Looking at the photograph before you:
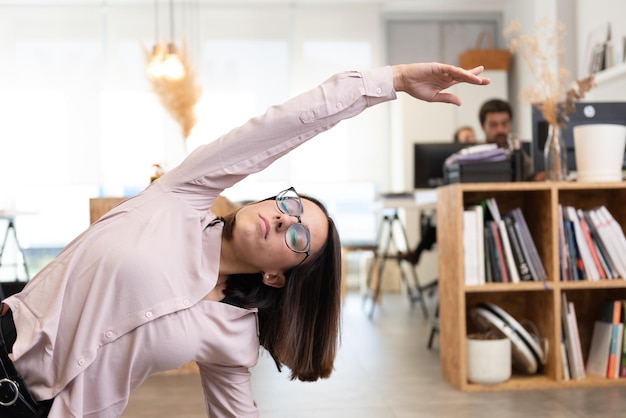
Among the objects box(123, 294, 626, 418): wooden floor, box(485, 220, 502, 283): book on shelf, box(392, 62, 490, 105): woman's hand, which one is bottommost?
box(123, 294, 626, 418): wooden floor

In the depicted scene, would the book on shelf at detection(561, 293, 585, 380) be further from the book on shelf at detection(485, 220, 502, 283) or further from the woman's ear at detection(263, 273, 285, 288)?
the woman's ear at detection(263, 273, 285, 288)

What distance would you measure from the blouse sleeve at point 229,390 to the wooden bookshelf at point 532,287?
1.55 m

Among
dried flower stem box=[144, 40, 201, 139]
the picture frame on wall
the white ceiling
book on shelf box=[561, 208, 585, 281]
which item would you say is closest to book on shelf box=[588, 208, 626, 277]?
book on shelf box=[561, 208, 585, 281]

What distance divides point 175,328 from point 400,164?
652 cm

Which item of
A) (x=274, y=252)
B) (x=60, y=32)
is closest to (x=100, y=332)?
(x=274, y=252)

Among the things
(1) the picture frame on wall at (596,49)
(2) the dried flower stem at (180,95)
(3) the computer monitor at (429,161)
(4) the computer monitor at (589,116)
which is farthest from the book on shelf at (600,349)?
(2) the dried flower stem at (180,95)

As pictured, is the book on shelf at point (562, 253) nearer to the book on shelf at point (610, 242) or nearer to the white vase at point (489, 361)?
the book on shelf at point (610, 242)

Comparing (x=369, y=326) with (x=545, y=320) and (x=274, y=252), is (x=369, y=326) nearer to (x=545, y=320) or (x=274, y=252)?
(x=545, y=320)

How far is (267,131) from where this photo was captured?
1.45 metres

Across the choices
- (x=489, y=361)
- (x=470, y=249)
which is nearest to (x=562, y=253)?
(x=470, y=249)

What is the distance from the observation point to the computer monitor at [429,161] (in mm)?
4750

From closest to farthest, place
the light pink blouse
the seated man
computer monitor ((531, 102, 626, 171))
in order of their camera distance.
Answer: the light pink blouse, computer monitor ((531, 102, 626, 171)), the seated man

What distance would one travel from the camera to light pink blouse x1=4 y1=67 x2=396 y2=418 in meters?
1.35

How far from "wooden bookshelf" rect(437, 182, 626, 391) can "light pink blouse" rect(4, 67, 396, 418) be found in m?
1.57
